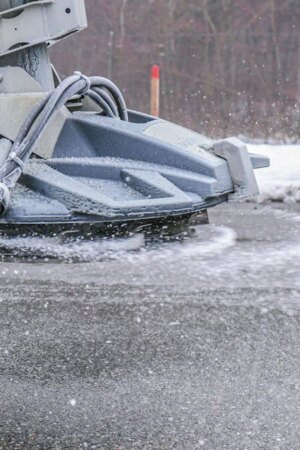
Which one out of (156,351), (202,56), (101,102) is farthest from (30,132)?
(202,56)

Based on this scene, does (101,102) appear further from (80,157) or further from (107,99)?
(80,157)

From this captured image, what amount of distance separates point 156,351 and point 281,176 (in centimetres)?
436

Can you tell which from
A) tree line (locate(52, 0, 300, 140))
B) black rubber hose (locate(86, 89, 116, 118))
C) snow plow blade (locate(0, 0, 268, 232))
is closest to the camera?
snow plow blade (locate(0, 0, 268, 232))

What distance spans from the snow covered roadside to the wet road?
69.3 inches

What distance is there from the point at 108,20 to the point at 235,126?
7.98ft

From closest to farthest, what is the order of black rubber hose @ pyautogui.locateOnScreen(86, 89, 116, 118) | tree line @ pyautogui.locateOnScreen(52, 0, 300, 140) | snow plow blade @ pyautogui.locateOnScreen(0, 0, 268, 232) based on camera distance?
snow plow blade @ pyautogui.locateOnScreen(0, 0, 268, 232) < black rubber hose @ pyautogui.locateOnScreen(86, 89, 116, 118) < tree line @ pyautogui.locateOnScreen(52, 0, 300, 140)

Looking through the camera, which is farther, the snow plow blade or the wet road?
the snow plow blade

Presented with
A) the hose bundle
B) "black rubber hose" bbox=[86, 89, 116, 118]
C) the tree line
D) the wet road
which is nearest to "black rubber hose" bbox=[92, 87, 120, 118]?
"black rubber hose" bbox=[86, 89, 116, 118]

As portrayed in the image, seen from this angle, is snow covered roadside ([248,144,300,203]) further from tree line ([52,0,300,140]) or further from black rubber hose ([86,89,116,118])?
black rubber hose ([86,89,116,118])

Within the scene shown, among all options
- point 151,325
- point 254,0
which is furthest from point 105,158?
point 254,0

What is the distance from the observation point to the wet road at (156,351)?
2.89 meters

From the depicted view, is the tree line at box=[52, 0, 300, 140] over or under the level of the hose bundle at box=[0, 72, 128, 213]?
under

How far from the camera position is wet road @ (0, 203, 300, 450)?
289 cm

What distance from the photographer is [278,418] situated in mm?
2947
